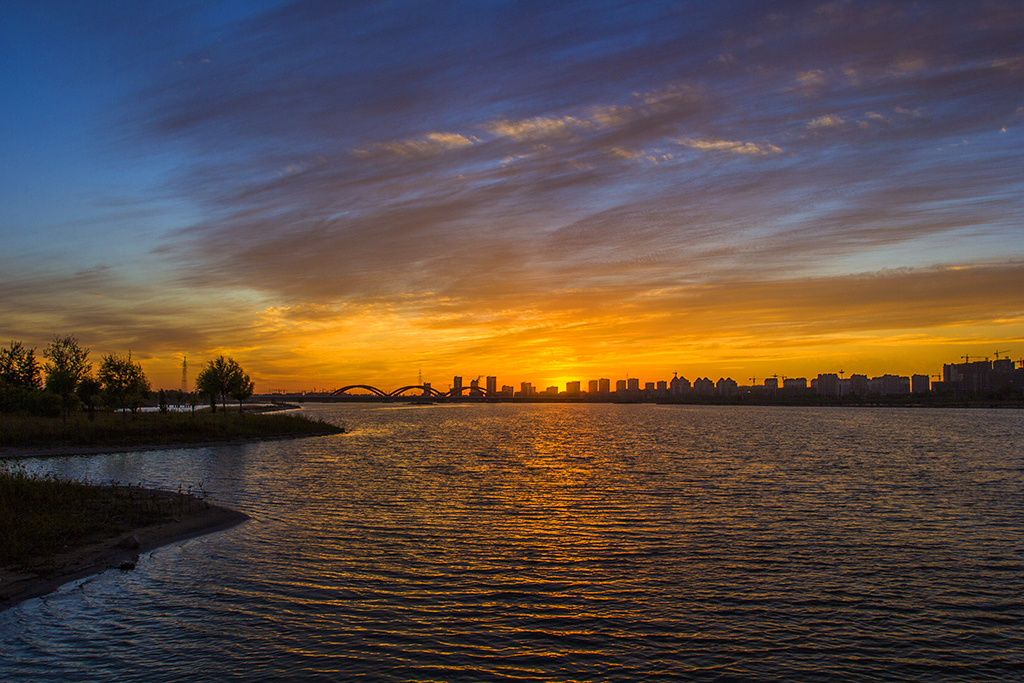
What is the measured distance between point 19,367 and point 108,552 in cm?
9507

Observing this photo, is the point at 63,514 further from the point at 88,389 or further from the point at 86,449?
the point at 88,389

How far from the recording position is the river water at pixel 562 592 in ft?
50.3

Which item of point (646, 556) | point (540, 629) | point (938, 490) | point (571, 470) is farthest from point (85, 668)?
point (938, 490)

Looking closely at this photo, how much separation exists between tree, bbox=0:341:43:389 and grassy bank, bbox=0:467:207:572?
7900cm

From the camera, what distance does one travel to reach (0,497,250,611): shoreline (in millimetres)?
19359

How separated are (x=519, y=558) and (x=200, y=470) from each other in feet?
127

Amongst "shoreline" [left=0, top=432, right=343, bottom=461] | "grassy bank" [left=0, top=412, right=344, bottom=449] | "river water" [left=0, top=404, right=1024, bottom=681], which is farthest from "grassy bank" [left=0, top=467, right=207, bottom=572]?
"grassy bank" [left=0, top=412, right=344, bottom=449]

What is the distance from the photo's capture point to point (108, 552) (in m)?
23.8

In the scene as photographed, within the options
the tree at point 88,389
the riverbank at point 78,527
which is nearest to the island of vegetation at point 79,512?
the riverbank at point 78,527

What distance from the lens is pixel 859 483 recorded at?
45.3 m

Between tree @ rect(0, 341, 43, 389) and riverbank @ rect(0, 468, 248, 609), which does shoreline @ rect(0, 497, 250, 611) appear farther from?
tree @ rect(0, 341, 43, 389)

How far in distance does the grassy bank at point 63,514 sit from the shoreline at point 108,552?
430 millimetres

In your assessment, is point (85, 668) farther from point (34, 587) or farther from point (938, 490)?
point (938, 490)

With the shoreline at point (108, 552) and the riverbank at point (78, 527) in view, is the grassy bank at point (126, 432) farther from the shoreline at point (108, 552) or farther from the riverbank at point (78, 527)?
the shoreline at point (108, 552)
